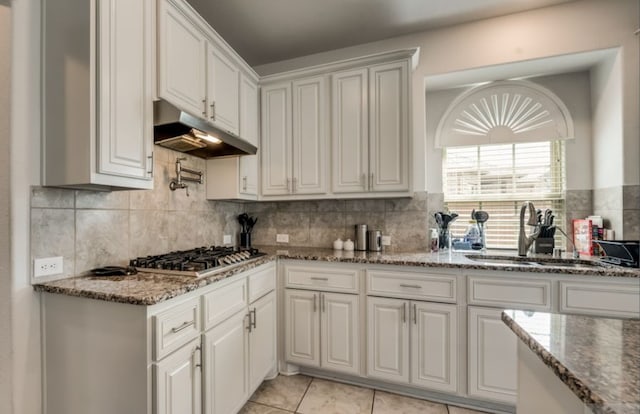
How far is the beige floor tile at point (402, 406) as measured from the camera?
183 cm

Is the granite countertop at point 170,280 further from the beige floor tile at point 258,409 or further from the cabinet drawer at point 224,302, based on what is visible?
the beige floor tile at point 258,409

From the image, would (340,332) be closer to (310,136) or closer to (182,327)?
(182,327)

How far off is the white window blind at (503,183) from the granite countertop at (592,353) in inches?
75.1

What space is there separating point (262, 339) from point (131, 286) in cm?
105

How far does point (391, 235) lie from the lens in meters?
2.52

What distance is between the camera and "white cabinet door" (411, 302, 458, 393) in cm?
185

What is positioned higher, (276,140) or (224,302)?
(276,140)

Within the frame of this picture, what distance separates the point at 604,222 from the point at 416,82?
1874 millimetres

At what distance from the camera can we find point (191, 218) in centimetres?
220

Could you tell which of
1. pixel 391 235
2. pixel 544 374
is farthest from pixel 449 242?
pixel 544 374

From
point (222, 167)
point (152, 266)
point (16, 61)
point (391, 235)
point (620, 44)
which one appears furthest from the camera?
point (391, 235)

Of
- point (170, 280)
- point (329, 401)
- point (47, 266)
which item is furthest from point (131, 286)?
point (329, 401)

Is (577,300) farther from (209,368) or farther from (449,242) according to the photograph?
(209,368)

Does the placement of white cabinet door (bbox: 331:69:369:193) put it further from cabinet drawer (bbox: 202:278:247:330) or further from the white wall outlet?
the white wall outlet
